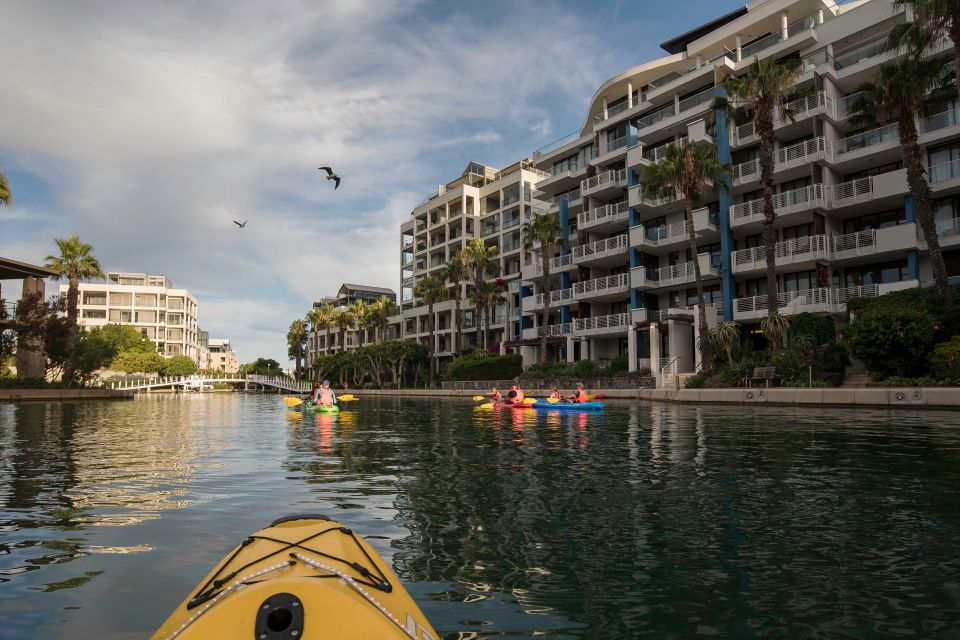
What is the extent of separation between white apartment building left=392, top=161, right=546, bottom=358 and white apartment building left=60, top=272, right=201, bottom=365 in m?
62.6

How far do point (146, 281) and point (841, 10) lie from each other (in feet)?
430

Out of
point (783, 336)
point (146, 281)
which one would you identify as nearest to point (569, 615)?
point (783, 336)

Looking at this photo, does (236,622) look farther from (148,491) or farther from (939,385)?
(939,385)

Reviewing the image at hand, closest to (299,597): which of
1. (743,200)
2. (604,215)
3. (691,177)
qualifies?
(691,177)

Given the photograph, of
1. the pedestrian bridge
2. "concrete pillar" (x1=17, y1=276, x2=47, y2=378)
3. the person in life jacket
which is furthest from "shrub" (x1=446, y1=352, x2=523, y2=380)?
the pedestrian bridge

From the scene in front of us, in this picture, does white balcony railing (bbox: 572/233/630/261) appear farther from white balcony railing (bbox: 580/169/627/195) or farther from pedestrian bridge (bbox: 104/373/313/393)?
pedestrian bridge (bbox: 104/373/313/393)

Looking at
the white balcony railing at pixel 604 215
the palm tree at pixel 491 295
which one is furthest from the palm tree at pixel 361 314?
the white balcony railing at pixel 604 215

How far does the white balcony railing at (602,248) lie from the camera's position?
50.4 m

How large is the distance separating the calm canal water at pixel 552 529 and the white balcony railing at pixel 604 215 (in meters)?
38.0

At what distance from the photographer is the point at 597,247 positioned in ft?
173

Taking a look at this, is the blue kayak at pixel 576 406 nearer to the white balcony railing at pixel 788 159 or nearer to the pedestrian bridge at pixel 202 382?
the white balcony railing at pixel 788 159

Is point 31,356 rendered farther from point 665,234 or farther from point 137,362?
point 137,362

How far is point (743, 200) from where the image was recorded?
145ft

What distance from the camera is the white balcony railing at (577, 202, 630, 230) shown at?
51.4 m
